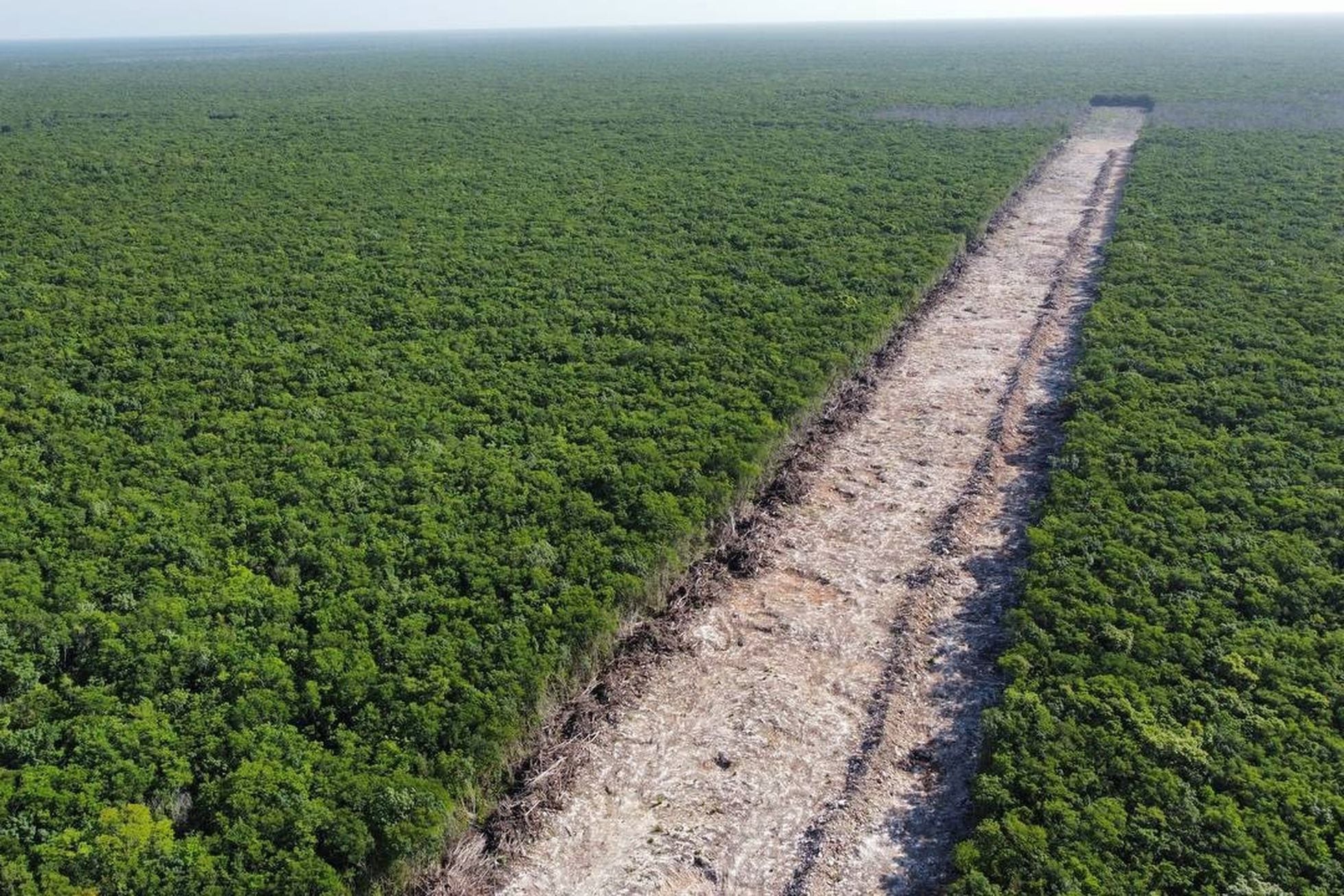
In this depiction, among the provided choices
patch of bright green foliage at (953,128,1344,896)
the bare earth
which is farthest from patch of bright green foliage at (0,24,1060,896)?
patch of bright green foliage at (953,128,1344,896)

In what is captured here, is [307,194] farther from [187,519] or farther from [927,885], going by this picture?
[927,885]

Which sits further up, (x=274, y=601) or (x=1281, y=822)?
(x=274, y=601)

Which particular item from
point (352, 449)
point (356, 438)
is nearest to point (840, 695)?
point (352, 449)

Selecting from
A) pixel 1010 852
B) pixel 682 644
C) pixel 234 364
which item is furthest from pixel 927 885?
pixel 234 364

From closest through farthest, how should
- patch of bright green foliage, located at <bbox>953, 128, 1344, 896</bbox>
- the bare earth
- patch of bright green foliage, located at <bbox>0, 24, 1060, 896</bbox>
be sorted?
1. patch of bright green foliage, located at <bbox>953, 128, 1344, 896</bbox>
2. the bare earth
3. patch of bright green foliage, located at <bbox>0, 24, 1060, 896</bbox>

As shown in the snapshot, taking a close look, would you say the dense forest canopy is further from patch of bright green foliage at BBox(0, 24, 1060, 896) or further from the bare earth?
the bare earth

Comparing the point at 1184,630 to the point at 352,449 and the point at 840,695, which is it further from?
the point at 352,449

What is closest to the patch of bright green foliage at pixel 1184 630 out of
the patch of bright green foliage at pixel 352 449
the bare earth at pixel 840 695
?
the bare earth at pixel 840 695
